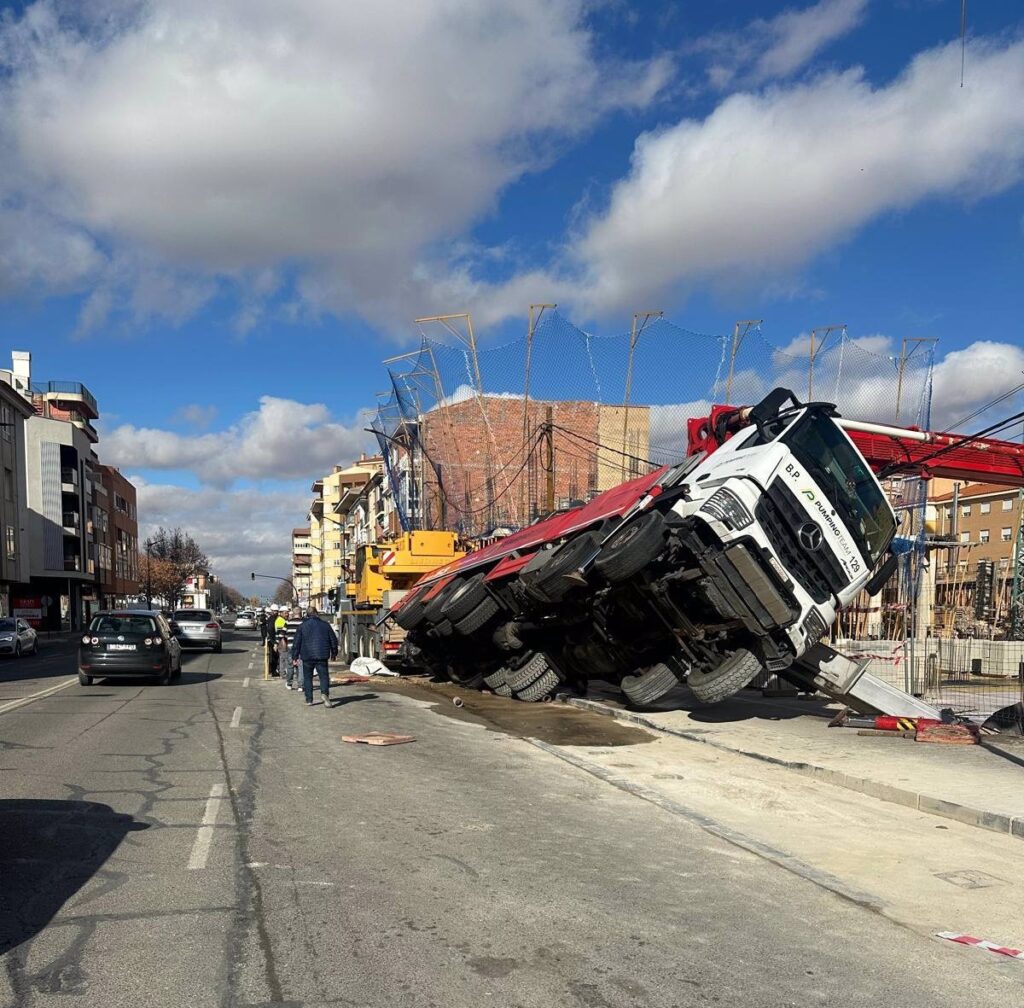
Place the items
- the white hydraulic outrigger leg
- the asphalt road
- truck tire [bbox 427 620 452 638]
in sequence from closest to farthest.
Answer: the asphalt road
the white hydraulic outrigger leg
truck tire [bbox 427 620 452 638]

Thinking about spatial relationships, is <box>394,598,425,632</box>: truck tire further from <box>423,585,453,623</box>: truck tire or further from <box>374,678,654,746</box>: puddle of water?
<box>374,678,654,746</box>: puddle of water

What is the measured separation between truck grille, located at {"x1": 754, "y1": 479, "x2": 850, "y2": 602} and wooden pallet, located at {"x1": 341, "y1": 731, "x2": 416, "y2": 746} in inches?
196

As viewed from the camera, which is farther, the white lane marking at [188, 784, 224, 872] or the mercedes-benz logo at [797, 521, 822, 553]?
the mercedes-benz logo at [797, 521, 822, 553]

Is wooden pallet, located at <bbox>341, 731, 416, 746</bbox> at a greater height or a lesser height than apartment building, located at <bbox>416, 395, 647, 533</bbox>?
lesser

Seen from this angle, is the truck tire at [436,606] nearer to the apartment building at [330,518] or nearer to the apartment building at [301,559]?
the apartment building at [330,518]

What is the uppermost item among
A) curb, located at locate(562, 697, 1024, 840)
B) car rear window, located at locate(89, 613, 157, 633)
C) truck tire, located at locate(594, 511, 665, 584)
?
truck tire, located at locate(594, 511, 665, 584)

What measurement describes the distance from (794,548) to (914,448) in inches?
156

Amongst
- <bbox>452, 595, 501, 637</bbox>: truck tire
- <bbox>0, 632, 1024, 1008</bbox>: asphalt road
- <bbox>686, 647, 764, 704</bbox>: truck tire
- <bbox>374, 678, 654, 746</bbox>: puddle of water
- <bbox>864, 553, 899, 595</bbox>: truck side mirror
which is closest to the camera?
<bbox>0, 632, 1024, 1008</bbox>: asphalt road

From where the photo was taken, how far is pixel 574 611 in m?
13.7

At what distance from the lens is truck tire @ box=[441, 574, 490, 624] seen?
617 inches

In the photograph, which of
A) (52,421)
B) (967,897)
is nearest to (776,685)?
(967,897)

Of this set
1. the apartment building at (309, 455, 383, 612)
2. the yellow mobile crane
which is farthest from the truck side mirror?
the apartment building at (309, 455, 383, 612)

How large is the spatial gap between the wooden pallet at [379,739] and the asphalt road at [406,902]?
1.59m

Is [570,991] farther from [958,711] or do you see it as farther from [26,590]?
[26,590]
